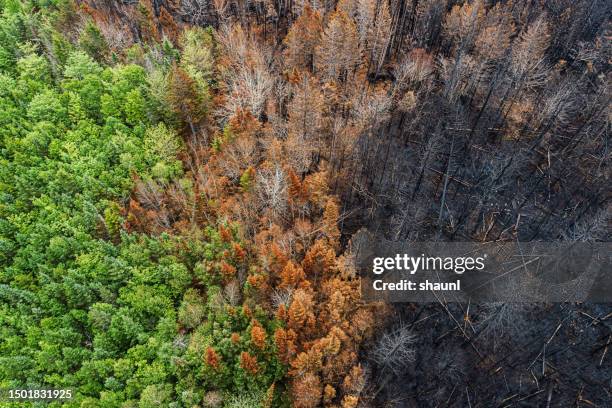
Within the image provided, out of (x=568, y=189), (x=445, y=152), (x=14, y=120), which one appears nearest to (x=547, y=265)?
(x=568, y=189)

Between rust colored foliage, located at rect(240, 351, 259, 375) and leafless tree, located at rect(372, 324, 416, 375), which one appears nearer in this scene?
rust colored foliage, located at rect(240, 351, 259, 375)

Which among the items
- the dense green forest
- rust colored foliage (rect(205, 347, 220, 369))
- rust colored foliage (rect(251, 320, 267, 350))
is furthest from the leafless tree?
rust colored foliage (rect(205, 347, 220, 369))

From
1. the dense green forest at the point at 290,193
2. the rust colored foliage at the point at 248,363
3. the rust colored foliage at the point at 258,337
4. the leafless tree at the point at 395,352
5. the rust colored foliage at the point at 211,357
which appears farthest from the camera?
the dense green forest at the point at 290,193

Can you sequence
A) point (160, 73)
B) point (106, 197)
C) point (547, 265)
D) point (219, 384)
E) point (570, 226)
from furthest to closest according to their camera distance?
point (160, 73) → point (106, 197) → point (570, 226) → point (547, 265) → point (219, 384)

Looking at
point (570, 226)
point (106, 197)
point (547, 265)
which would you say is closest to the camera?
point (547, 265)

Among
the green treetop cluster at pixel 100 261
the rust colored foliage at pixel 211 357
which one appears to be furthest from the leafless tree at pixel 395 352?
the rust colored foliage at pixel 211 357

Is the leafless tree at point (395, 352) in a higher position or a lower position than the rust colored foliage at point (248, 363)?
lower

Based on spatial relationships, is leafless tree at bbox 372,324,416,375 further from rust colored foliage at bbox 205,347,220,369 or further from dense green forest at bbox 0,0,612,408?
rust colored foliage at bbox 205,347,220,369

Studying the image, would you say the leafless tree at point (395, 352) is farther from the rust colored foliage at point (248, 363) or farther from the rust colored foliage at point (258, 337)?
the rust colored foliage at point (248, 363)

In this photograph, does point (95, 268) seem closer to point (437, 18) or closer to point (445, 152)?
point (445, 152)
